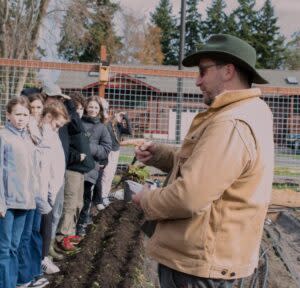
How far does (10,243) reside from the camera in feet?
14.2

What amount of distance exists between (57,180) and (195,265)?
3035 millimetres

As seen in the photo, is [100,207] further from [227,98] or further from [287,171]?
[227,98]

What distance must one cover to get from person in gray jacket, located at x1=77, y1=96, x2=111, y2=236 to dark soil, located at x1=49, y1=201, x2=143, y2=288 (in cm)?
22

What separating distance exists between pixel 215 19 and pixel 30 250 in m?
76.8

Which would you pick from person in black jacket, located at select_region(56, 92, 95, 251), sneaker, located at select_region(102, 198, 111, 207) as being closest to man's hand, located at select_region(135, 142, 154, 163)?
person in black jacket, located at select_region(56, 92, 95, 251)

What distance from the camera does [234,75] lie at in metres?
2.49

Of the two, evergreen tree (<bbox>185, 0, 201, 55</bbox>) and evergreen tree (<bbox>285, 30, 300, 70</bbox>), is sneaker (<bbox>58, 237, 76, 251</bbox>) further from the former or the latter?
evergreen tree (<bbox>185, 0, 201, 55</bbox>)

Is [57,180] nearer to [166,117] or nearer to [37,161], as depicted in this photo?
[37,161]

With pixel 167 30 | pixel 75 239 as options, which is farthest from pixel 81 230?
pixel 167 30

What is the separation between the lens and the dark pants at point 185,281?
2.38m

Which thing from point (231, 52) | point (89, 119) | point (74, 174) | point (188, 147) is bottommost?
point (74, 174)

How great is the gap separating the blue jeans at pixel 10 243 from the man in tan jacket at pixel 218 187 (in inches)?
81.0

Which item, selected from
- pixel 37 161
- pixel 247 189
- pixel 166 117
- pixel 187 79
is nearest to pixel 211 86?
pixel 247 189

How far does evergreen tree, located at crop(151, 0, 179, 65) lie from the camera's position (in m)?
73.6
